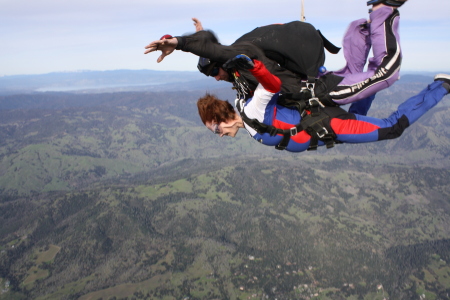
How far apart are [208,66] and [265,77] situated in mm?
1612

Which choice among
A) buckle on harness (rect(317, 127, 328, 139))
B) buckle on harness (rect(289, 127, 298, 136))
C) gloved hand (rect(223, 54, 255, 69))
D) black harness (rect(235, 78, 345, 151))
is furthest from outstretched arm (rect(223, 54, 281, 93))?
buckle on harness (rect(317, 127, 328, 139))

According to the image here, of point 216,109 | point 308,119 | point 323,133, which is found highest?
point 216,109

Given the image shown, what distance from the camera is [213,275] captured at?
143625mm

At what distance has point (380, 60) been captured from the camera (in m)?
6.29

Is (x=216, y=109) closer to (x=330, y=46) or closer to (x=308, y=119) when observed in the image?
(x=308, y=119)

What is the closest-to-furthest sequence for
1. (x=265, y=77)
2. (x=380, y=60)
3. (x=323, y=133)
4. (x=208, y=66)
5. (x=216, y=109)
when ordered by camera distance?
(x=265, y=77) < (x=380, y=60) < (x=208, y=66) < (x=323, y=133) < (x=216, y=109)

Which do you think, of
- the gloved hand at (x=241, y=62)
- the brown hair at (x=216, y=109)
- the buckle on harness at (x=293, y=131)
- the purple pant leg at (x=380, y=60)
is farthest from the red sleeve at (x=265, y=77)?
the brown hair at (x=216, y=109)

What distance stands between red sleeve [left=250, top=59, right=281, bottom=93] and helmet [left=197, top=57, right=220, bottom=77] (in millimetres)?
1332

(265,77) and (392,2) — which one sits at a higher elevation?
(392,2)

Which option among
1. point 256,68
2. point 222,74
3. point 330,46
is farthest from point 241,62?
point 330,46

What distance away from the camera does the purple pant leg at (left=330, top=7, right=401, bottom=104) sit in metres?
6.10

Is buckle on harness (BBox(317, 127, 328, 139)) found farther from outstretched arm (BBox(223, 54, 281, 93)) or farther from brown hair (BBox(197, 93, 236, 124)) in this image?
brown hair (BBox(197, 93, 236, 124))

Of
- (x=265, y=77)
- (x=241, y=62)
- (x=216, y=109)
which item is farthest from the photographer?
(x=216, y=109)

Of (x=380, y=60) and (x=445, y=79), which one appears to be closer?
(x=380, y=60)
